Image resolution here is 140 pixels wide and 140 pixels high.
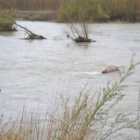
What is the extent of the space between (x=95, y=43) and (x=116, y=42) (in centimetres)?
143

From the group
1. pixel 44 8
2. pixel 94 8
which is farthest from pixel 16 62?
pixel 44 8

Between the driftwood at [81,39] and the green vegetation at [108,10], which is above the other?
the driftwood at [81,39]

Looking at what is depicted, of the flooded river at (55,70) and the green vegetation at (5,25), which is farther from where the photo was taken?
the green vegetation at (5,25)

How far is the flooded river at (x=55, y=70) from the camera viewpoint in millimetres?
12930

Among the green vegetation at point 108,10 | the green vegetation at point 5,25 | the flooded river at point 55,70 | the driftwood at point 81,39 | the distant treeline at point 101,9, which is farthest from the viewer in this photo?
the green vegetation at point 108,10

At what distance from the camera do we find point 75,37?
3622 centimetres

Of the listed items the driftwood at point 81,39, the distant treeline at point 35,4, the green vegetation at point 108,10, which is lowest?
the distant treeline at point 35,4

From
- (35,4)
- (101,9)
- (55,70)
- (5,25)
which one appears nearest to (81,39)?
(5,25)

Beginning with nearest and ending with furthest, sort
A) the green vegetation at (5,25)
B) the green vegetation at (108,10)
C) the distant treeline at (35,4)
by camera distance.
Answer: the green vegetation at (5,25)
the green vegetation at (108,10)
the distant treeline at (35,4)

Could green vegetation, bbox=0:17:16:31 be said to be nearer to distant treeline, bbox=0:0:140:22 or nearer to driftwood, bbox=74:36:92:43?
distant treeline, bbox=0:0:140:22

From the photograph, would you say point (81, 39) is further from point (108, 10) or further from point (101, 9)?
point (108, 10)

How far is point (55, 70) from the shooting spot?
1944cm

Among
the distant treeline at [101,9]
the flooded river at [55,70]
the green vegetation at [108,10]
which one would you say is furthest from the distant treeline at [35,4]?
the flooded river at [55,70]

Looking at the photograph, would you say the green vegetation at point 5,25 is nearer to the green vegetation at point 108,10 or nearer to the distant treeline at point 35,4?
the green vegetation at point 108,10
